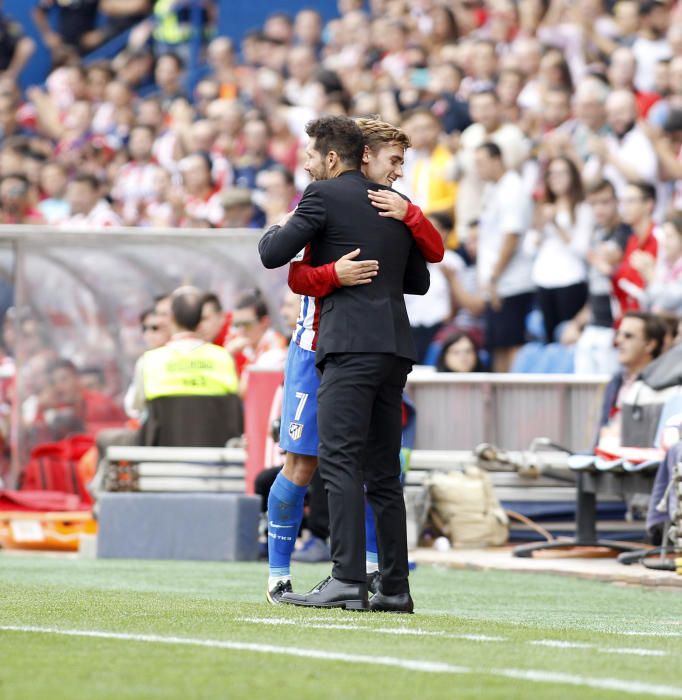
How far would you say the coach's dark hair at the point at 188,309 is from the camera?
480 inches

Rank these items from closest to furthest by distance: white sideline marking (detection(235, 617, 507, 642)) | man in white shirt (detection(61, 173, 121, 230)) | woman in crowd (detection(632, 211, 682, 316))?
white sideline marking (detection(235, 617, 507, 642))
woman in crowd (detection(632, 211, 682, 316))
man in white shirt (detection(61, 173, 121, 230))

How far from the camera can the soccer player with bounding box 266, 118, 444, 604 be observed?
6.52 metres

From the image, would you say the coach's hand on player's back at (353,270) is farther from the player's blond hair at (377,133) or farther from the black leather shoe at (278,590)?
the black leather shoe at (278,590)

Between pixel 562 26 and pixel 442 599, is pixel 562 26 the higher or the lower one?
the higher one

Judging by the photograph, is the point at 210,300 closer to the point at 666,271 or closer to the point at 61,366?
the point at 61,366

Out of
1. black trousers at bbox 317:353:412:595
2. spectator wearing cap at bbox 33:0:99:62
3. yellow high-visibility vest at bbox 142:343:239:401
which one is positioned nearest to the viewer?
black trousers at bbox 317:353:412:595

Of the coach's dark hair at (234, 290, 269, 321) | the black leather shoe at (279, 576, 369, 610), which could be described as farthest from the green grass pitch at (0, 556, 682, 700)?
the coach's dark hair at (234, 290, 269, 321)

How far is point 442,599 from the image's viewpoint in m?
8.20

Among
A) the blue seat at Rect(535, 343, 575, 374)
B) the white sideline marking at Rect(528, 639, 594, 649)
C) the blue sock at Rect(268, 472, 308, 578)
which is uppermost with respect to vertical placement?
the blue seat at Rect(535, 343, 575, 374)

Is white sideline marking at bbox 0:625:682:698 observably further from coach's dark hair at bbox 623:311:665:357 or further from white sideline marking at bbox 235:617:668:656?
coach's dark hair at bbox 623:311:665:357

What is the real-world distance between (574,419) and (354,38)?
27.9 ft

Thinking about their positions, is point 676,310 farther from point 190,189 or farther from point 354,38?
point 354,38

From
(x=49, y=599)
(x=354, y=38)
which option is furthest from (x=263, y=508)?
(x=354, y=38)

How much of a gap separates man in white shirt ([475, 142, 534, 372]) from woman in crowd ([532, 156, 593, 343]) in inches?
13.5
